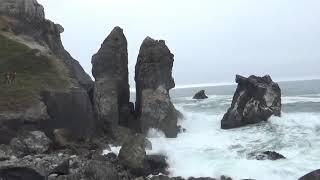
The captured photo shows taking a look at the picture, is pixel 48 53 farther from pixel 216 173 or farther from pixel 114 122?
pixel 216 173

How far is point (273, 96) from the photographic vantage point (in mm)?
46406

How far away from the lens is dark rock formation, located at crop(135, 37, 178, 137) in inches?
1601

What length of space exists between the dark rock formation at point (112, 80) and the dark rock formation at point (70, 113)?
3.37 m

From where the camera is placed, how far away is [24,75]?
36500 millimetres

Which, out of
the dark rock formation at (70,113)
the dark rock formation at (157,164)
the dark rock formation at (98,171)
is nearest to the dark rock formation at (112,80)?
the dark rock formation at (70,113)

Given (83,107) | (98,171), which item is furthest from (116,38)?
(98,171)

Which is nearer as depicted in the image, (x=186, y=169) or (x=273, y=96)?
(x=186, y=169)

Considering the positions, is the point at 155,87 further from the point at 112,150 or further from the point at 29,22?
the point at 29,22

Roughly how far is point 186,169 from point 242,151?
4765 mm

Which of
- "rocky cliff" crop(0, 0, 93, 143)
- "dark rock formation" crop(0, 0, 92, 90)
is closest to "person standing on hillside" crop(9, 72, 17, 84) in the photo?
"rocky cliff" crop(0, 0, 93, 143)

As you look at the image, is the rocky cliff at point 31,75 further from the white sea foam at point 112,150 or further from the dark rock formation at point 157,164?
the dark rock formation at point 157,164

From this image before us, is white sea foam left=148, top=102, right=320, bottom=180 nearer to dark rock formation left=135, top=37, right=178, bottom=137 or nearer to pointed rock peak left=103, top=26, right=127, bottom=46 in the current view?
dark rock formation left=135, top=37, right=178, bottom=137

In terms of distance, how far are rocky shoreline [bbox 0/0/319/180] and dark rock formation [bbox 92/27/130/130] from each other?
0.08 meters

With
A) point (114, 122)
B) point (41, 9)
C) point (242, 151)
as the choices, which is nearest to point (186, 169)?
point (242, 151)
